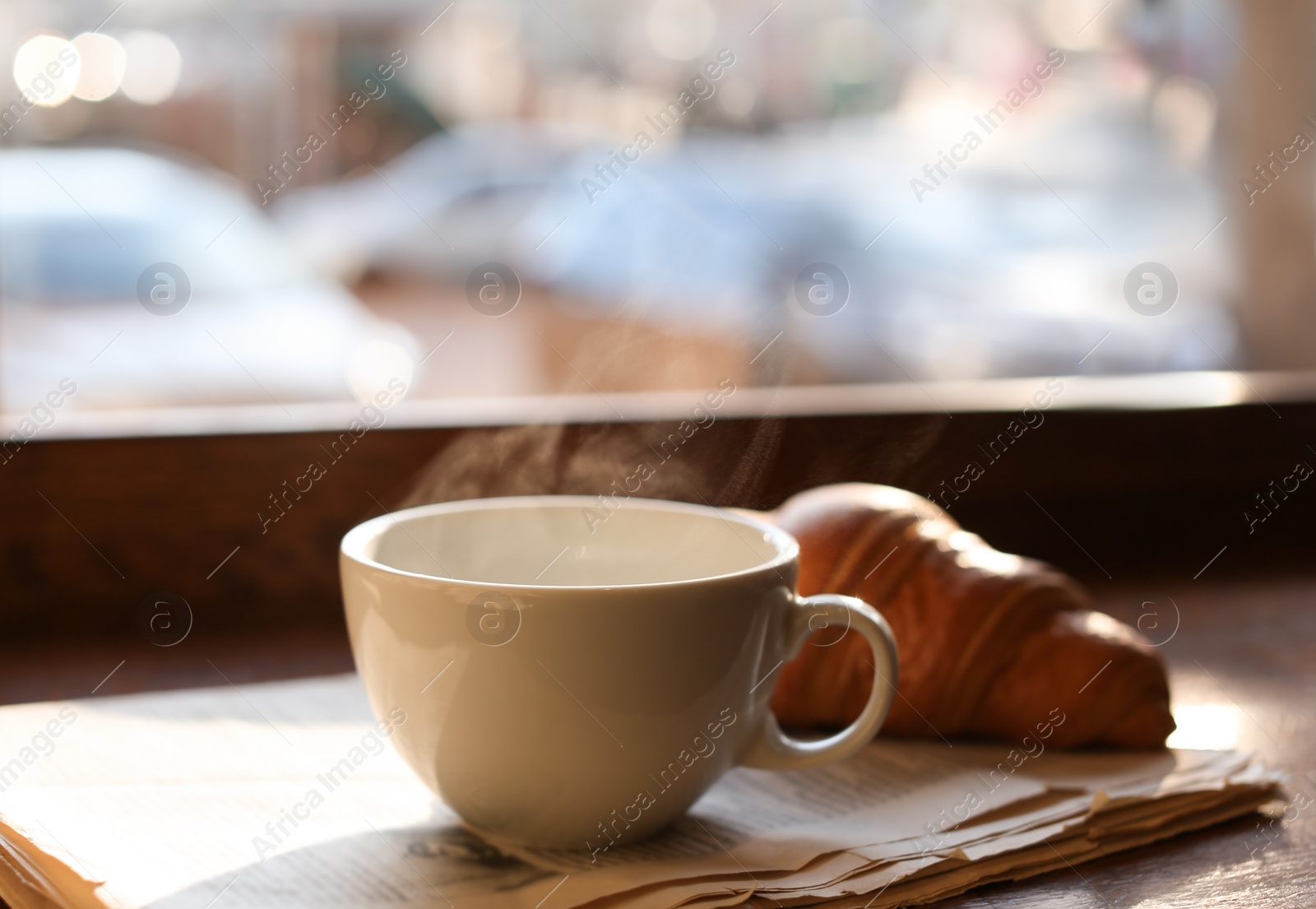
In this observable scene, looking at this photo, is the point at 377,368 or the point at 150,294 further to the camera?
the point at 377,368

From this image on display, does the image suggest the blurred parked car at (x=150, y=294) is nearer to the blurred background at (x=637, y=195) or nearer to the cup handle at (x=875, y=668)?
the blurred background at (x=637, y=195)

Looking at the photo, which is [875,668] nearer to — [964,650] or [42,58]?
[964,650]

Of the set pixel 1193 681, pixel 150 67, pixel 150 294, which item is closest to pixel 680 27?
pixel 150 67

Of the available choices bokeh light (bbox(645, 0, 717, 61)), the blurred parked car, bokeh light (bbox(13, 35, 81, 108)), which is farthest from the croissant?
bokeh light (bbox(645, 0, 717, 61))

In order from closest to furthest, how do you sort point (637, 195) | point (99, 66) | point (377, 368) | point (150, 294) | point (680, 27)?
point (150, 294) → point (377, 368) → point (637, 195) → point (99, 66) → point (680, 27)

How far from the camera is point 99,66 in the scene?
360 cm

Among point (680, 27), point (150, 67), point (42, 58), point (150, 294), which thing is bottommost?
point (150, 294)

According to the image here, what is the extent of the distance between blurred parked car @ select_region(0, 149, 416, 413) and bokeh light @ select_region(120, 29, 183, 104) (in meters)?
1.39

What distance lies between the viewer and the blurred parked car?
7.33 feet

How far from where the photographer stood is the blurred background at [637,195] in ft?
6.56

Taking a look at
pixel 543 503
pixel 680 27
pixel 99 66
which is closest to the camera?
pixel 543 503

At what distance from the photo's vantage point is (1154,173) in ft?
11.8

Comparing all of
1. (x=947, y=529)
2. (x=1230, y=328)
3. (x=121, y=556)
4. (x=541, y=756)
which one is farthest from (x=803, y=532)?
(x=1230, y=328)

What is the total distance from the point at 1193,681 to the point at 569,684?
37 cm
